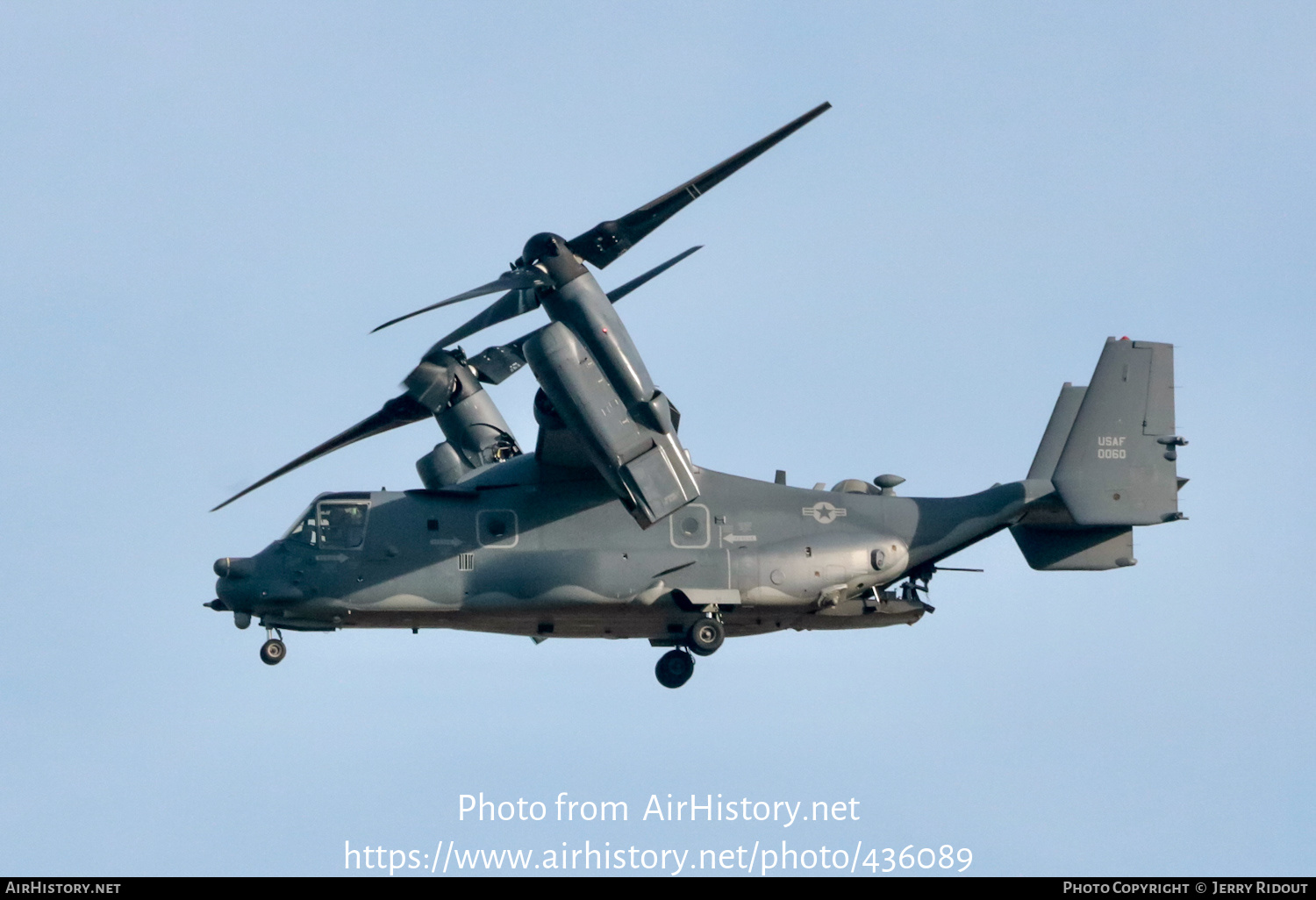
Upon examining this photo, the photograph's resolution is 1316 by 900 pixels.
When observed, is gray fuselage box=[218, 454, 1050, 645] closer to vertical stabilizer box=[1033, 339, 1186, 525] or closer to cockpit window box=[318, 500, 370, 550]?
cockpit window box=[318, 500, 370, 550]

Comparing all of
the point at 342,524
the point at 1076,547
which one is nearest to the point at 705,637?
the point at 342,524

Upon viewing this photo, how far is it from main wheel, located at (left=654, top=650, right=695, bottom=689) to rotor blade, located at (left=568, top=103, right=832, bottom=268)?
5.39 meters

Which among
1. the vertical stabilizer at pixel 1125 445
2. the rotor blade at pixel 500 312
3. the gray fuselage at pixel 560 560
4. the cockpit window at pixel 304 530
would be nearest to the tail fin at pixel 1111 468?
the vertical stabilizer at pixel 1125 445

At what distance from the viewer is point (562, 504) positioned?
29875 millimetres

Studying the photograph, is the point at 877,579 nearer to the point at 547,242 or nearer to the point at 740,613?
the point at 740,613

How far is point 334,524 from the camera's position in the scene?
2980 cm

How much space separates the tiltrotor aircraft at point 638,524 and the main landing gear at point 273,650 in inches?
1.0

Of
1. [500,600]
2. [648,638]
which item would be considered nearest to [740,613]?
[648,638]

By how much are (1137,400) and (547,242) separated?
851 centimetres

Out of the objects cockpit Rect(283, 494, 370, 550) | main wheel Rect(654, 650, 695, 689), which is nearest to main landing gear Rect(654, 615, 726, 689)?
main wheel Rect(654, 650, 695, 689)

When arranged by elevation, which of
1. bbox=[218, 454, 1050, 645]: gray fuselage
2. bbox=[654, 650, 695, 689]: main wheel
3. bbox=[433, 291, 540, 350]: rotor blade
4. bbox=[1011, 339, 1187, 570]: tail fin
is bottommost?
bbox=[654, 650, 695, 689]: main wheel

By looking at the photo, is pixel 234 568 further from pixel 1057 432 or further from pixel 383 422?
pixel 1057 432

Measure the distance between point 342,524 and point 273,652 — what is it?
1.90 m

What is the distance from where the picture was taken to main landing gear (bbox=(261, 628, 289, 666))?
2975 cm
